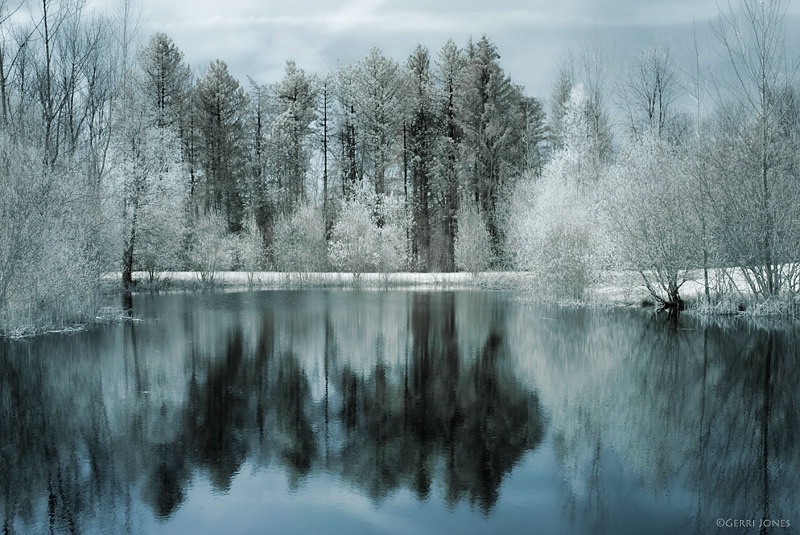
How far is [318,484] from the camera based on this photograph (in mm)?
5445

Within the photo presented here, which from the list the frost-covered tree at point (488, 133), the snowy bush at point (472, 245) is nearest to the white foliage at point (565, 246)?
the snowy bush at point (472, 245)

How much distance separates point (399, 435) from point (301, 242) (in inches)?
1017

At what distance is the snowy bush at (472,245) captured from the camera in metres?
30.5

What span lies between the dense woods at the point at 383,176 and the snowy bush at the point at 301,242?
11 centimetres

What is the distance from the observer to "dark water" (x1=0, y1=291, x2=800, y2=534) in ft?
15.9

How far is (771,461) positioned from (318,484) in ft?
13.0

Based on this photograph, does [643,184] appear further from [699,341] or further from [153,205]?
[153,205]

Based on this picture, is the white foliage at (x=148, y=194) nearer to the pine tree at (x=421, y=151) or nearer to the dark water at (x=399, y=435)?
the pine tree at (x=421, y=151)

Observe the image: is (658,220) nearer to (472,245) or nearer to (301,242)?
(472,245)

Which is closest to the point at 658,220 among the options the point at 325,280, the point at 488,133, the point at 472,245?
the point at 472,245

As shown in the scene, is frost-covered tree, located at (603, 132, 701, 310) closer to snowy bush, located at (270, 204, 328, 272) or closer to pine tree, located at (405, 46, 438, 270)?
snowy bush, located at (270, 204, 328, 272)

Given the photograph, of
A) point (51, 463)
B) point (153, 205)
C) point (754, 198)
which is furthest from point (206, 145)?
point (51, 463)

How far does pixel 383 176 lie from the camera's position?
3853cm

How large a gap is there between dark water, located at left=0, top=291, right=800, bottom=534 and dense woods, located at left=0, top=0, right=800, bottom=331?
16.1 ft
